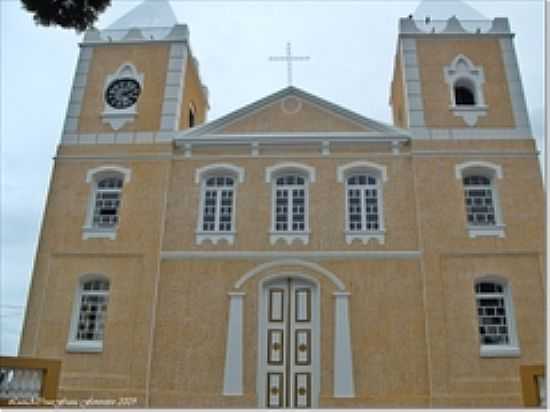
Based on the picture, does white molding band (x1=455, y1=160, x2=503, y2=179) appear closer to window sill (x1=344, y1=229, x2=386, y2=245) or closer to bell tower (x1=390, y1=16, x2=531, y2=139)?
bell tower (x1=390, y1=16, x2=531, y2=139)

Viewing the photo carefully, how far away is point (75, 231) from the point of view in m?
13.7

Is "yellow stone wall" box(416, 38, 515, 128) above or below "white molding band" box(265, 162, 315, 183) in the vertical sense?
above

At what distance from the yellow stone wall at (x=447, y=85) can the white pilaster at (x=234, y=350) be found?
6.74 meters

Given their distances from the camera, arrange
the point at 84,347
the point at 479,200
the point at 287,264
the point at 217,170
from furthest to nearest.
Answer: the point at 217,170
the point at 479,200
the point at 287,264
the point at 84,347

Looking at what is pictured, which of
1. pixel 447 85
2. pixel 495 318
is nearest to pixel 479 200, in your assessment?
pixel 495 318

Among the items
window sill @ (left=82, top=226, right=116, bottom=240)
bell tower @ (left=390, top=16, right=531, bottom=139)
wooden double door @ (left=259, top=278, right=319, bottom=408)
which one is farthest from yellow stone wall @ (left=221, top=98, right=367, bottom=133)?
wooden double door @ (left=259, top=278, right=319, bottom=408)

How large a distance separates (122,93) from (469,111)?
9381 millimetres

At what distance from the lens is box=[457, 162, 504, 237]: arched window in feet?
44.4

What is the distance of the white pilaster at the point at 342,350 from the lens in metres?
12.0

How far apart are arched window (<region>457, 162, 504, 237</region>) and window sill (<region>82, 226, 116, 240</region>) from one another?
8.57 metres

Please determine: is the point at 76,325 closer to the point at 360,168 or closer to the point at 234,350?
the point at 234,350

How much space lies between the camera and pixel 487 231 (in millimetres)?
13195

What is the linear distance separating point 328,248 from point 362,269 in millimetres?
932

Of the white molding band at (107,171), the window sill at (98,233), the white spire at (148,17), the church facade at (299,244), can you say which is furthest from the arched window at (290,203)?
the white spire at (148,17)
